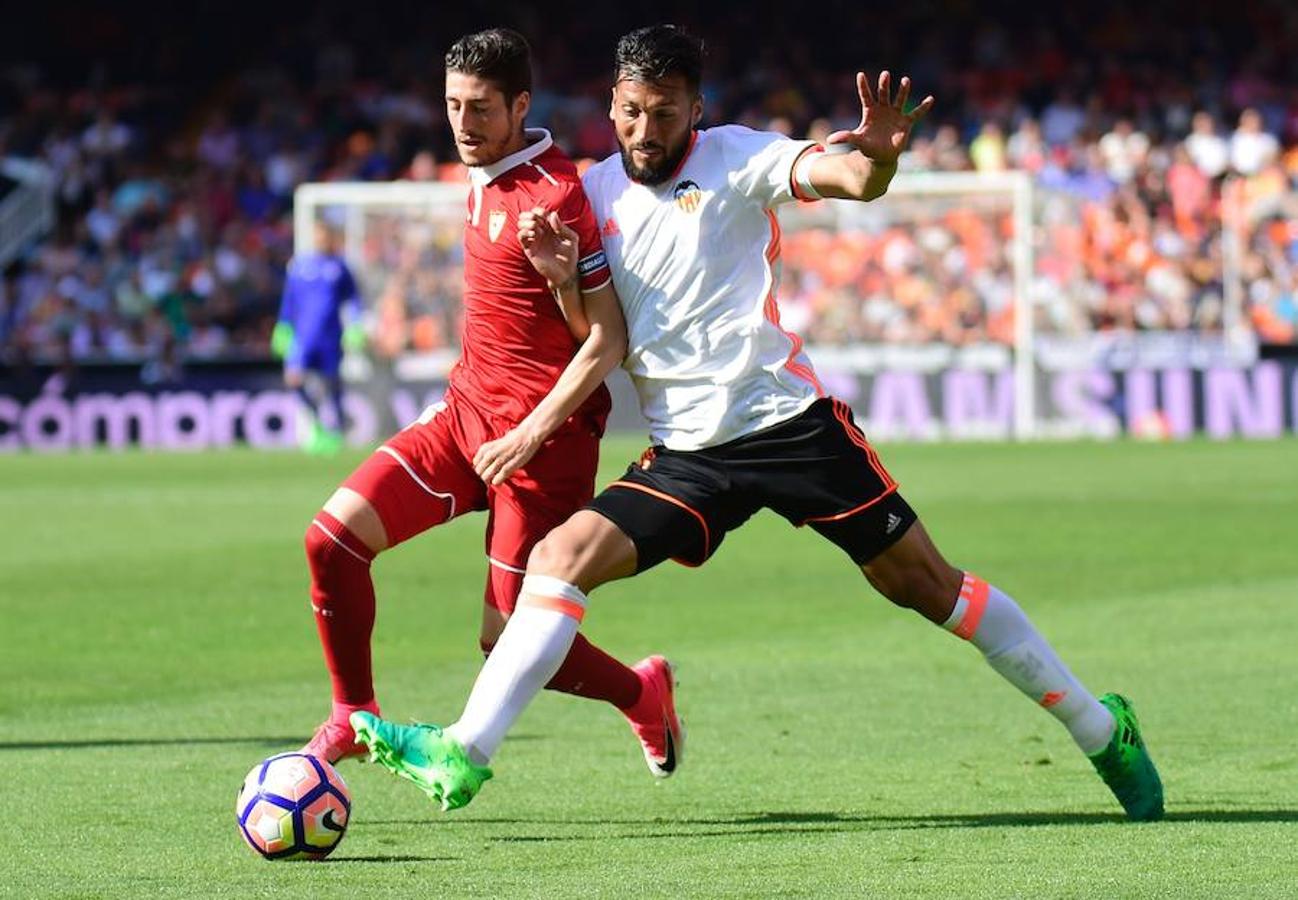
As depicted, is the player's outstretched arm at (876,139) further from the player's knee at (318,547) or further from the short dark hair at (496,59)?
the player's knee at (318,547)

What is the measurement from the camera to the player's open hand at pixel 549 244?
5.92m

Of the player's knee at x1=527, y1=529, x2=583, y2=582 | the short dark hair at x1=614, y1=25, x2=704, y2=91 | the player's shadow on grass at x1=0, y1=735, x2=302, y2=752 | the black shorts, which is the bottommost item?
the player's shadow on grass at x1=0, y1=735, x2=302, y2=752

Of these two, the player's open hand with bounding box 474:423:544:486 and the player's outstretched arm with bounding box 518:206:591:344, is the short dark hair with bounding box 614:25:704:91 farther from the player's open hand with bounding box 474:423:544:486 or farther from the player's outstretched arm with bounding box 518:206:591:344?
the player's open hand with bounding box 474:423:544:486

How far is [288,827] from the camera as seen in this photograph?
541 centimetres

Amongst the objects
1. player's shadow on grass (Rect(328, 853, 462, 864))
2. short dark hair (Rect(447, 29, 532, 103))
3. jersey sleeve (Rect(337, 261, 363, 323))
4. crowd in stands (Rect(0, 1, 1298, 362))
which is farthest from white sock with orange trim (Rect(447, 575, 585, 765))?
crowd in stands (Rect(0, 1, 1298, 362))

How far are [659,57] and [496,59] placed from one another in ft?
1.67

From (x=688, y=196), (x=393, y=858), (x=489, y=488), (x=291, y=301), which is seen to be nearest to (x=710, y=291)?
(x=688, y=196)

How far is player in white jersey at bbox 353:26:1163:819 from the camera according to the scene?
19.3ft

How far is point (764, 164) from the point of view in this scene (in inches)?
235

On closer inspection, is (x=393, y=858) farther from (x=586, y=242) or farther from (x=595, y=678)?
(x=586, y=242)

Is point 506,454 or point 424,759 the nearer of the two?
point 424,759

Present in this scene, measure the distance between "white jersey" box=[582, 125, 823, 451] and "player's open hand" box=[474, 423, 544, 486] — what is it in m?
0.35

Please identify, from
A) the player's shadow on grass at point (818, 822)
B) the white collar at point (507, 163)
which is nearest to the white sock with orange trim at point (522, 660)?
the player's shadow on grass at point (818, 822)

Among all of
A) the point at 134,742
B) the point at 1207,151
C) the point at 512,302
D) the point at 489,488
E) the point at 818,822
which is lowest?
the point at 134,742
